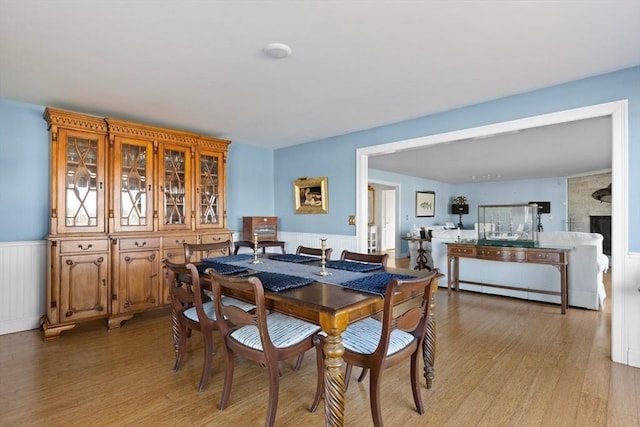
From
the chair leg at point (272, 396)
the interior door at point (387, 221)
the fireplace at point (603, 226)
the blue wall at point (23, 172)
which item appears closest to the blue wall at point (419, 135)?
the chair leg at point (272, 396)

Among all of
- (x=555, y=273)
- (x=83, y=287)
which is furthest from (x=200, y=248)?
(x=555, y=273)

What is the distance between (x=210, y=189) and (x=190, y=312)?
7.16 feet

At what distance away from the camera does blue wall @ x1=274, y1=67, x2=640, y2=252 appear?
2547 millimetres

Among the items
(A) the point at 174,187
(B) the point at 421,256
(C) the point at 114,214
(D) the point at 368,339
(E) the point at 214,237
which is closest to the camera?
(D) the point at 368,339

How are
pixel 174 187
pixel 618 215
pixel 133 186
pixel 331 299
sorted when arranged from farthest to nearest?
pixel 174 187 → pixel 133 186 → pixel 618 215 → pixel 331 299

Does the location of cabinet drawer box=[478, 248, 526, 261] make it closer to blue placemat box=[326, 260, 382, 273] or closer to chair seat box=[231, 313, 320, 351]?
blue placemat box=[326, 260, 382, 273]

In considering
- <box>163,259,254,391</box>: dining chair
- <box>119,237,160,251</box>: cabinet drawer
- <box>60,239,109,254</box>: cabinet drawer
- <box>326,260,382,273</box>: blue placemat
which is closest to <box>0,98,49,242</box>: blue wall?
<box>60,239,109,254</box>: cabinet drawer

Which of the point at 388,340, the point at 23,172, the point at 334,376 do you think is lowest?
the point at 334,376

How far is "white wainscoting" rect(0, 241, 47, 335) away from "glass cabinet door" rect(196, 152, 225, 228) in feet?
5.32

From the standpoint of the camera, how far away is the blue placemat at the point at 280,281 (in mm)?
1842

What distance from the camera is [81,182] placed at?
333cm

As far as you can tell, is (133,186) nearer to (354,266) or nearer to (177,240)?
(177,240)

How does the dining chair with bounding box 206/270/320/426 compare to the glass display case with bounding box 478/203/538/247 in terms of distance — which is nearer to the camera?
the dining chair with bounding box 206/270/320/426

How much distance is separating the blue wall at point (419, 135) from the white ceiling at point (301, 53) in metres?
0.13
